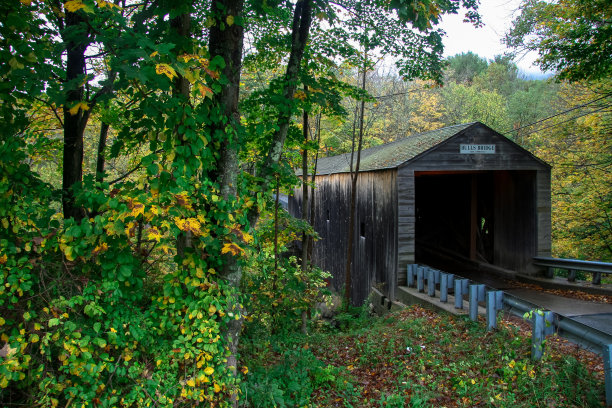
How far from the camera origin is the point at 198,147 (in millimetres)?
3553

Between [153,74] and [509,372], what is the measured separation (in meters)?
5.13

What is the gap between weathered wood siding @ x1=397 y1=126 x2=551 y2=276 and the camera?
30.7 ft

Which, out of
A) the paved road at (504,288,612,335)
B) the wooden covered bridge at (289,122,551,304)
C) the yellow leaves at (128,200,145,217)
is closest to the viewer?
the yellow leaves at (128,200,145,217)

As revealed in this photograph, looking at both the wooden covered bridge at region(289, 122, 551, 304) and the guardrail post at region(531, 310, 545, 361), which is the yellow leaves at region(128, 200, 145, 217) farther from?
the wooden covered bridge at region(289, 122, 551, 304)

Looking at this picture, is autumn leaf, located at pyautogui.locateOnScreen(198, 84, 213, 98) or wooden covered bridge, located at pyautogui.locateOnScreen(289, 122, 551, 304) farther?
wooden covered bridge, located at pyautogui.locateOnScreen(289, 122, 551, 304)

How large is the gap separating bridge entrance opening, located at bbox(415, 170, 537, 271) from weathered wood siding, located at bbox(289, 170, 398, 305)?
163 cm

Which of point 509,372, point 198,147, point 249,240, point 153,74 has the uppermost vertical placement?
point 153,74

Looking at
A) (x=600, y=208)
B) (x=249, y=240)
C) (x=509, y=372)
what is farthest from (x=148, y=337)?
(x=600, y=208)

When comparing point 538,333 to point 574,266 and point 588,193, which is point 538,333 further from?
point 588,193

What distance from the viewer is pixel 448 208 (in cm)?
1445

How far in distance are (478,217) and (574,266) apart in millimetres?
4622

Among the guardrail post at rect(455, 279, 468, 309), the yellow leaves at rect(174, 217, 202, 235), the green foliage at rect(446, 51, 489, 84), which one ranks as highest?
the green foliage at rect(446, 51, 489, 84)

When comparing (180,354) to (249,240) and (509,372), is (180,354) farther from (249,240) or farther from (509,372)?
(509,372)

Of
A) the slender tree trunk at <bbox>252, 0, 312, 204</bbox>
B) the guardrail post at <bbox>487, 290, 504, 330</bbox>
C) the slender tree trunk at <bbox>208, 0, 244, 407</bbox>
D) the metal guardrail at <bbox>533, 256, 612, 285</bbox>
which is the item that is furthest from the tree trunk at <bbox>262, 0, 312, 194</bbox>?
the metal guardrail at <bbox>533, 256, 612, 285</bbox>
